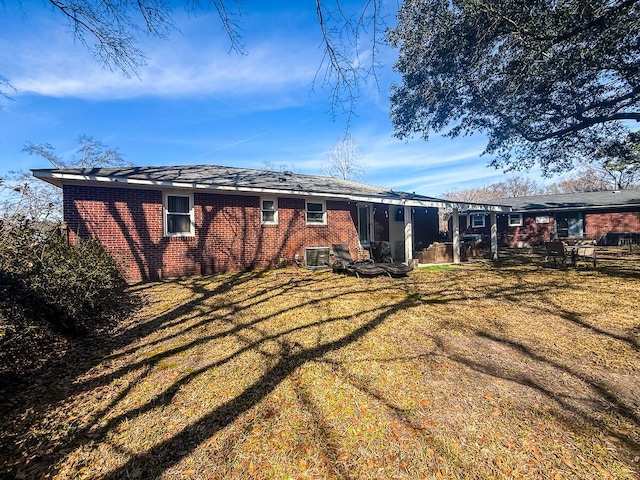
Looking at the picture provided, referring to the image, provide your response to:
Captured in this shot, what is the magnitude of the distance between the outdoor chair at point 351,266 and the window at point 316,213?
1.85 m

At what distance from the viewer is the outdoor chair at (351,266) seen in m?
9.30

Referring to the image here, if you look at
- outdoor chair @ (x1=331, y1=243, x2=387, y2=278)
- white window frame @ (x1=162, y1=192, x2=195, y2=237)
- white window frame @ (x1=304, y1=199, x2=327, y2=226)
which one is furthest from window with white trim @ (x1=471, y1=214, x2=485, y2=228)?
white window frame @ (x1=162, y1=192, x2=195, y2=237)

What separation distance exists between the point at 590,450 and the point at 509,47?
1024 cm

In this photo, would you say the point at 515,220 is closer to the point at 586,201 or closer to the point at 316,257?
the point at 586,201

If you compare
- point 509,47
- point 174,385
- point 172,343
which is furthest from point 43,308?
point 509,47

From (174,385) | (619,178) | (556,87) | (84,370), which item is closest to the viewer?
(174,385)

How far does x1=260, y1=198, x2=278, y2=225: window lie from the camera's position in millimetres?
11383

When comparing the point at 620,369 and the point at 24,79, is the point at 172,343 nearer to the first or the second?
the point at 24,79

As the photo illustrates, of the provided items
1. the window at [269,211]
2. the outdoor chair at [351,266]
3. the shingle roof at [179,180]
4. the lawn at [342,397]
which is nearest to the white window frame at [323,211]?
the shingle roof at [179,180]

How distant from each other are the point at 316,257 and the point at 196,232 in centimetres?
433

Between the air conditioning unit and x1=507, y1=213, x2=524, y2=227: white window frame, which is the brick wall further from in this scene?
x1=507, y1=213, x2=524, y2=227: white window frame

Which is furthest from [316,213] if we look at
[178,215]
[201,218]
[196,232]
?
[178,215]

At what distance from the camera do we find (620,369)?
367cm

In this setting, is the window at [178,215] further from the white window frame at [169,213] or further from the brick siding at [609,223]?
the brick siding at [609,223]
